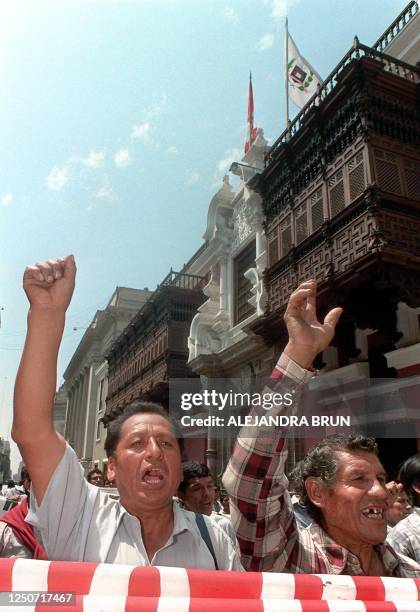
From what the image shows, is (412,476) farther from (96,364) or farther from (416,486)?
(96,364)

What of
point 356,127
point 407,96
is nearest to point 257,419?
point 356,127

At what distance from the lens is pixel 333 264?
32.5 feet

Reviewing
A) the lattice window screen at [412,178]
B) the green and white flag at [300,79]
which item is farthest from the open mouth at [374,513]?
the green and white flag at [300,79]

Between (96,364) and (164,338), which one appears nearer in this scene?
(164,338)

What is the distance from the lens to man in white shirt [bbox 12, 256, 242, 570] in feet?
5.24

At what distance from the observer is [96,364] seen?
138 ft

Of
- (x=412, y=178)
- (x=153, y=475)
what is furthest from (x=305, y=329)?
(x=412, y=178)

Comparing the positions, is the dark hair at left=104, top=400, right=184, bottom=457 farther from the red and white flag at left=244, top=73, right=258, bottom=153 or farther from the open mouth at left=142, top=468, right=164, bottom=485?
the red and white flag at left=244, top=73, right=258, bottom=153

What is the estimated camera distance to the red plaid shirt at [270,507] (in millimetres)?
1906

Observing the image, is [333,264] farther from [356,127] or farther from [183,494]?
[183,494]

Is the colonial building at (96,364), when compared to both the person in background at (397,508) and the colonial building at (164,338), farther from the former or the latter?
the person in background at (397,508)

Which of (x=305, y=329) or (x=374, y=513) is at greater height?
(x=305, y=329)

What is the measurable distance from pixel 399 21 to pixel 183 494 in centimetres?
1199

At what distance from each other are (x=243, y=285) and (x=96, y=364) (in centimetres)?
2873
